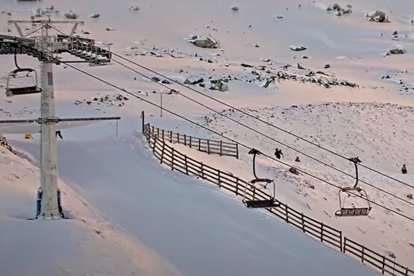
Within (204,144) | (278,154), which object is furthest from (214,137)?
(278,154)

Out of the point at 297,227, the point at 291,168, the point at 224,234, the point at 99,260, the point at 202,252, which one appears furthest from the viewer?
the point at 291,168

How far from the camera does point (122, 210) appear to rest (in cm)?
2433

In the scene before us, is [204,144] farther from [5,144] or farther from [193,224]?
[193,224]

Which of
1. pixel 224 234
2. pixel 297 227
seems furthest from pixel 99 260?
pixel 297 227

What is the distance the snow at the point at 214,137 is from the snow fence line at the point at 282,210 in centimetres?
63

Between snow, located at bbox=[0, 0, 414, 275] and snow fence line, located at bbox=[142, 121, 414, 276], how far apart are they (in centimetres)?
63

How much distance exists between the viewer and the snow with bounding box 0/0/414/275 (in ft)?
70.6

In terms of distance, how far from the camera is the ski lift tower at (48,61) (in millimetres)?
19625

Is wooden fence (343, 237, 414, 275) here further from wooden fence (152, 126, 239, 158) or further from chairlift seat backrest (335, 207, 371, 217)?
wooden fence (152, 126, 239, 158)

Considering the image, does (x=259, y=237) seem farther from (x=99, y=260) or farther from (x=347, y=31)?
(x=347, y=31)

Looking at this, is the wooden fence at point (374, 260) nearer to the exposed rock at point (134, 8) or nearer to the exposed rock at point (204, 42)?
the exposed rock at point (204, 42)

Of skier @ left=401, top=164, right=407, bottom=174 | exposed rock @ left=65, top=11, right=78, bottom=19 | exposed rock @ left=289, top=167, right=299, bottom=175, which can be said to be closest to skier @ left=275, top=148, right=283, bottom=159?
exposed rock @ left=289, top=167, right=299, bottom=175

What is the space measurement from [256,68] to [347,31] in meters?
28.0

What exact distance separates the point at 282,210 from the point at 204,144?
782 cm
